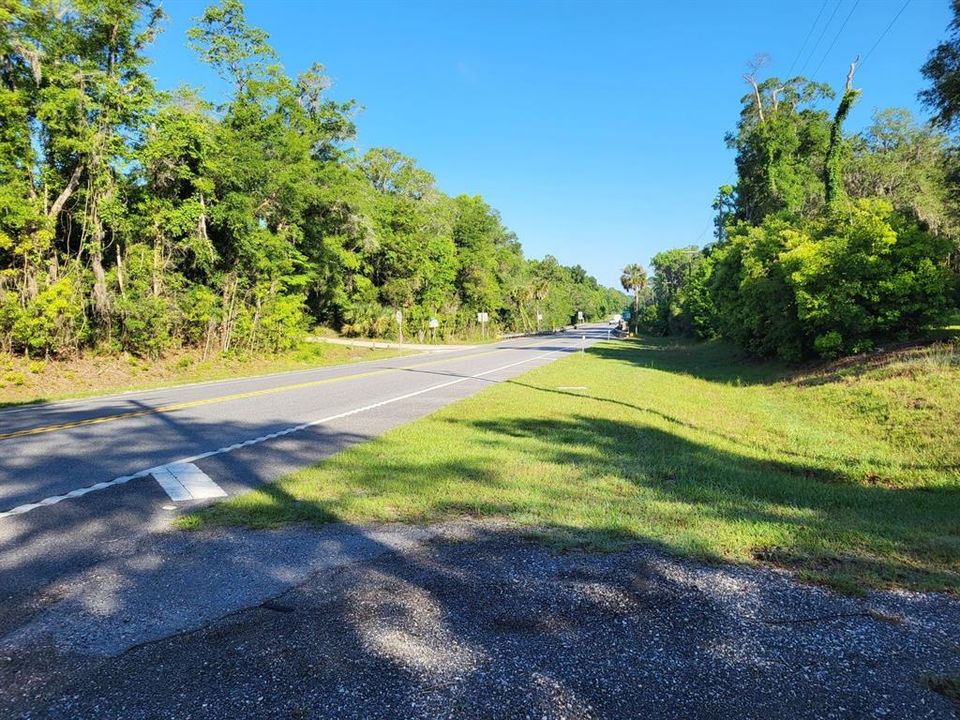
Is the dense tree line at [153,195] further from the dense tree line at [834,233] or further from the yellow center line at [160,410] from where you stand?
the dense tree line at [834,233]

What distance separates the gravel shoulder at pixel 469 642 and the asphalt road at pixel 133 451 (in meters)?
0.68

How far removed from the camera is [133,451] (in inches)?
331

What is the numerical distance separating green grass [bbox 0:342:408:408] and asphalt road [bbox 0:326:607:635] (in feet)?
Result: 9.17

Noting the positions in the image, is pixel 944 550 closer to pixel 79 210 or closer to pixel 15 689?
pixel 15 689

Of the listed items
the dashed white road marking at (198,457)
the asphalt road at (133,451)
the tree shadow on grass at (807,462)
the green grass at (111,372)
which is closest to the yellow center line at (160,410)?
the asphalt road at (133,451)

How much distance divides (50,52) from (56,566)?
23358 mm

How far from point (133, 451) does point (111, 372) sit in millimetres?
14347

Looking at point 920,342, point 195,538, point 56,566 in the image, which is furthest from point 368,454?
point 920,342

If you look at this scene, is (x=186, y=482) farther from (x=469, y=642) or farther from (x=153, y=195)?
(x=153, y=195)

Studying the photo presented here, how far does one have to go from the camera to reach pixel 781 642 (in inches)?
128

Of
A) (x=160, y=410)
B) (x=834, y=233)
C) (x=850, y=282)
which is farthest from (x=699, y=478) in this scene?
(x=834, y=233)

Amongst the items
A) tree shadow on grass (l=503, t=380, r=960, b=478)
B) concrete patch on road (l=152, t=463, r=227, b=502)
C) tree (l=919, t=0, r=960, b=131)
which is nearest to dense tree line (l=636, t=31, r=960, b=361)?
tree (l=919, t=0, r=960, b=131)

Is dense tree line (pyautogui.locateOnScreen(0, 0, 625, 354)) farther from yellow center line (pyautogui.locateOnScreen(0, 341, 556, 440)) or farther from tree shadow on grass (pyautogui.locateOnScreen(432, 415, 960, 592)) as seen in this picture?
tree shadow on grass (pyautogui.locateOnScreen(432, 415, 960, 592))

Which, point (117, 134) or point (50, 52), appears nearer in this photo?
point (50, 52)
